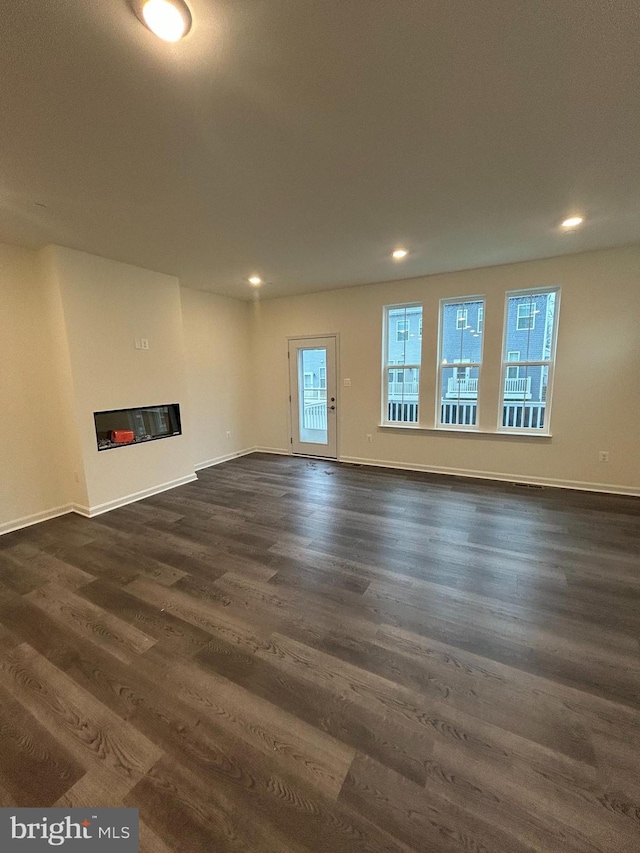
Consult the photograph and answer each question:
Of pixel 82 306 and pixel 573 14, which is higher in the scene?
pixel 573 14

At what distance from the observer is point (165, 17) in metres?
1.23

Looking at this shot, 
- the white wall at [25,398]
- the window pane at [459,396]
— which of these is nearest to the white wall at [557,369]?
the window pane at [459,396]

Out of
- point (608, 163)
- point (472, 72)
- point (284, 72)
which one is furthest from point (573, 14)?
point (608, 163)

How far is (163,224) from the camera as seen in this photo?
115 inches

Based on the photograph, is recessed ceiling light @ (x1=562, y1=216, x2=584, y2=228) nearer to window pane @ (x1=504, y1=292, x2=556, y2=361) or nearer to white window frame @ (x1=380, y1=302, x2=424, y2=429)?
window pane @ (x1=504, y1=292, x2=556, y2=361)

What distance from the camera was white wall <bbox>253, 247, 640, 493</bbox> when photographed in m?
3.82

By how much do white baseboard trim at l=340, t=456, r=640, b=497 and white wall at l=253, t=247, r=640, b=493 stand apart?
2 cm

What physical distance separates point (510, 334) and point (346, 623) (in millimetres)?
4076

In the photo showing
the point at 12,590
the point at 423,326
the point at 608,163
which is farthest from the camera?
the point at 423,326

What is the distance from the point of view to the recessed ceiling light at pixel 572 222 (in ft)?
9.66

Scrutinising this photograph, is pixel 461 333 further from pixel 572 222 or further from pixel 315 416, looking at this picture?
pixel 315 416

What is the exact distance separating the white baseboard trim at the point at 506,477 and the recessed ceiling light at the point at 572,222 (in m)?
2.86

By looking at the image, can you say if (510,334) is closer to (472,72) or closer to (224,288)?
(472,72)

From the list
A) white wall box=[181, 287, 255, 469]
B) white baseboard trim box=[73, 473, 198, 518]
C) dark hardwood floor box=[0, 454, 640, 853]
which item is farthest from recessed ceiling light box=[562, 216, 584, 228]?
white baseboard trim box=[73, 473, 198, 518]
